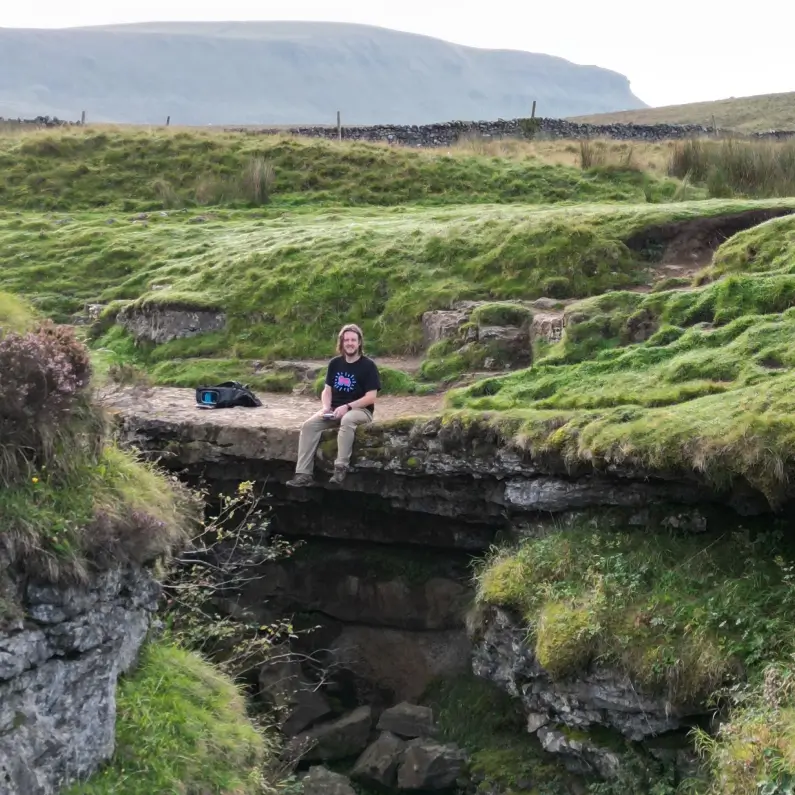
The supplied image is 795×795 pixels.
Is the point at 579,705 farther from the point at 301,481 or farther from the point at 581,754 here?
the point at 301,481

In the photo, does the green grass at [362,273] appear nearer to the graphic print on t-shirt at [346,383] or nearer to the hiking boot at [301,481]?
the graphic print on t-shirt at [346,383]

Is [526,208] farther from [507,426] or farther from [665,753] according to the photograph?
[665,753]

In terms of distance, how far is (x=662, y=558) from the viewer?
10055mm

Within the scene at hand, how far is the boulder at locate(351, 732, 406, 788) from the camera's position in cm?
1059

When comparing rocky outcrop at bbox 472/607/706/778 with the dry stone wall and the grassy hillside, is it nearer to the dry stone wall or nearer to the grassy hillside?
the grassy hillside

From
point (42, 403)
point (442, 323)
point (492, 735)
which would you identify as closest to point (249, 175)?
point (442, 323)

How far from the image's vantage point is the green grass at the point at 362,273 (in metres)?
17.4

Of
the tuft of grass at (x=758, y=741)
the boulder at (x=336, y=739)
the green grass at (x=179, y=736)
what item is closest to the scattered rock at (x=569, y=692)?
the tuft of grass at (x=758, y=741)

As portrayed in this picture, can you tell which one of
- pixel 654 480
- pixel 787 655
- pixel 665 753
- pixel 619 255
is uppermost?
pixel 619 255

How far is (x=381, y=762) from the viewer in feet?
35.0

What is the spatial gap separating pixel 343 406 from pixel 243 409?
2.26 m

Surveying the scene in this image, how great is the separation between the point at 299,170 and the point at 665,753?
2210 centimetres

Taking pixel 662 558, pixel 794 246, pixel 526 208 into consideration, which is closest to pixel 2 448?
pixel 662 558

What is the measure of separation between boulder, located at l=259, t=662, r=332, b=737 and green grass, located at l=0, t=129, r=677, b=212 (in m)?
16.1
